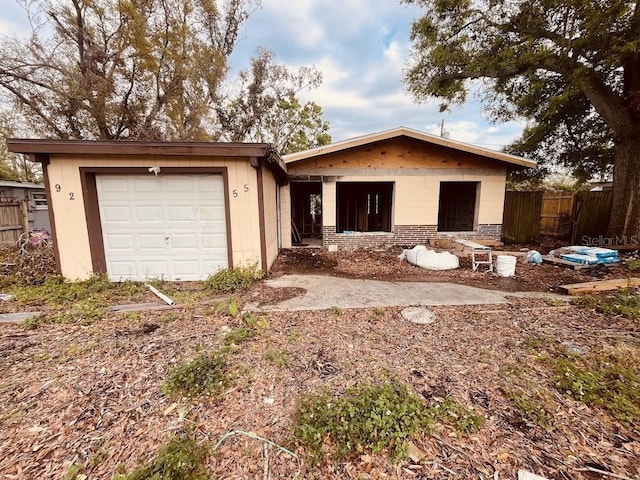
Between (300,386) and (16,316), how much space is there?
4.50 metres

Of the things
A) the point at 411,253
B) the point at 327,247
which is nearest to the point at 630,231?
the point at 411,253

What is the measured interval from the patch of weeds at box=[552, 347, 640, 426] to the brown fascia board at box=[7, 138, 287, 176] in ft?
16.9

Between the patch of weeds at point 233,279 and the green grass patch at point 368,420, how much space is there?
10.7 ft

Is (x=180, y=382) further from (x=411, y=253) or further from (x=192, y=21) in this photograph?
(x=192, y=21)

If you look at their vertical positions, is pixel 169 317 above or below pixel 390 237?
below

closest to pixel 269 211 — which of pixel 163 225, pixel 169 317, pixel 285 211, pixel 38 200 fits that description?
pixel 285 211

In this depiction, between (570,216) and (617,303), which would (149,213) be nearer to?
(617,303)

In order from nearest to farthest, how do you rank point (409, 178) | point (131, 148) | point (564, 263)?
point (131, 148) → point (564, 263) → point (409, 178)

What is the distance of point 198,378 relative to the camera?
267 centimetres

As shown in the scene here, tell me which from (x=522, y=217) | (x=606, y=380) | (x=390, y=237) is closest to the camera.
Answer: (x=606, y=380)

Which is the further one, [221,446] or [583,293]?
[583,293]

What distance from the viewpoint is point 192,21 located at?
563 inches

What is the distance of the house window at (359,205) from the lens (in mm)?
12969

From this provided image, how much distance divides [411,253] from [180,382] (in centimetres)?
614
